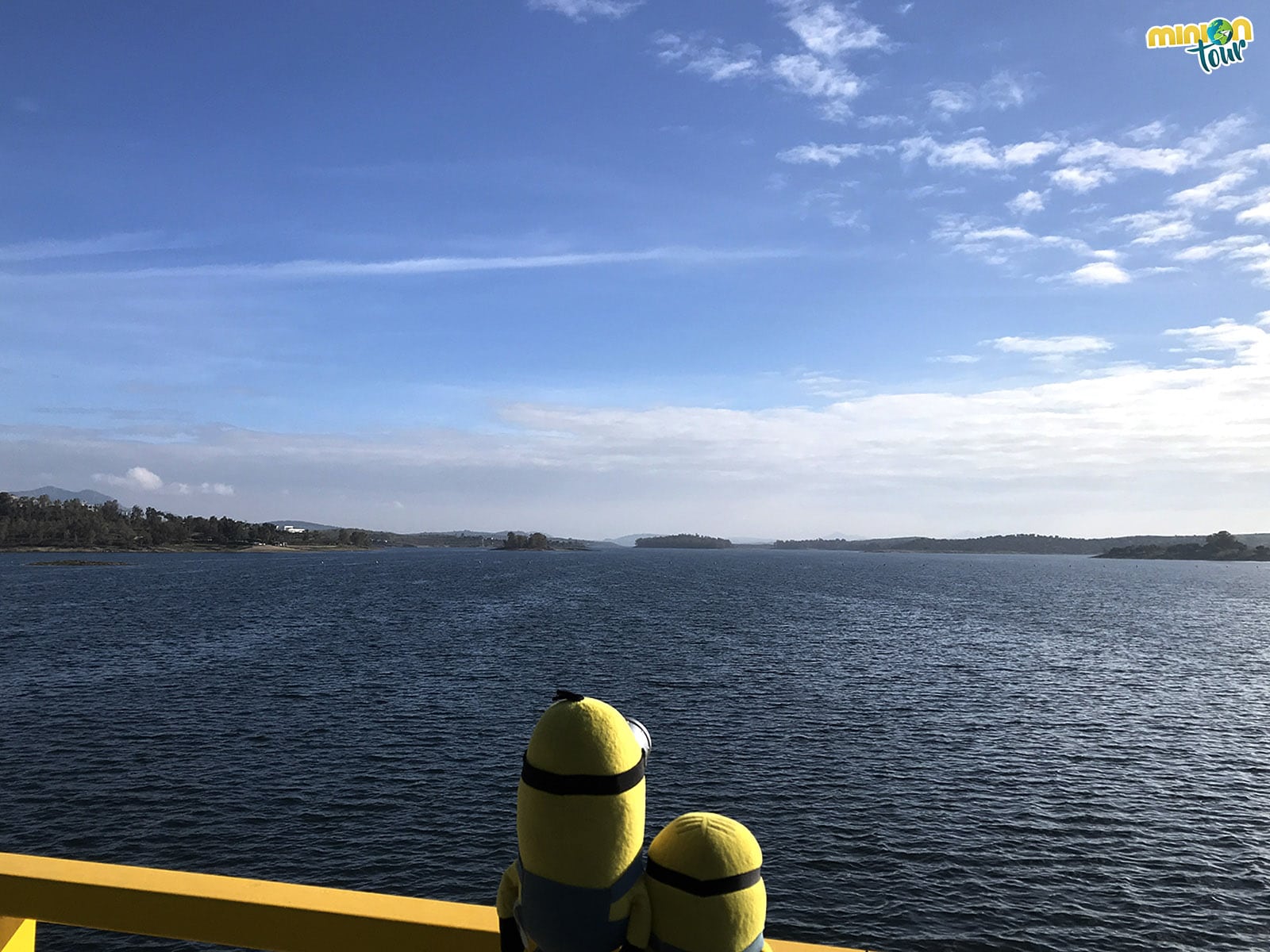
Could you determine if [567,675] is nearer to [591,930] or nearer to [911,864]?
[911,864]

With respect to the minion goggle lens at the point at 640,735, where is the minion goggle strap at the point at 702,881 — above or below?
below

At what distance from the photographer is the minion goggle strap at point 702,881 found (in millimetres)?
2223

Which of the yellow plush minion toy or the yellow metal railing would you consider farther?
the yellow metal railing

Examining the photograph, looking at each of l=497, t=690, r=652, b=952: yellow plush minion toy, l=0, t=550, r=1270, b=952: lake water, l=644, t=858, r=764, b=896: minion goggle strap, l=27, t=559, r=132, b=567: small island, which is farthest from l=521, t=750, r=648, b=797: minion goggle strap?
l=27, t=559, r=132, b=567: small island

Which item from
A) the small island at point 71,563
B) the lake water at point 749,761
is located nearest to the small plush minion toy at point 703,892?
the lake water at point 749,761

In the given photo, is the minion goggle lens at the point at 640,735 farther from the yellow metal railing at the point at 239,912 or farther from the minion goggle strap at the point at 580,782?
the yellow metal railing at the point at 239,912

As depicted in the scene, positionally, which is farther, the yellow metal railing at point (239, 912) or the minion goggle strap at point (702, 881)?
the yellow metal railing at point (239, 912)

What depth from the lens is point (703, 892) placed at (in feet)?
7.28

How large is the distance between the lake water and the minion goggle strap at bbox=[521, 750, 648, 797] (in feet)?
49.9

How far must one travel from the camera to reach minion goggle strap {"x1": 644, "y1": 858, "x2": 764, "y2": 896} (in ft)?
7.29

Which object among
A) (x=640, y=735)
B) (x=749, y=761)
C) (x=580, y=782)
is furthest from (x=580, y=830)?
(x=749, y=761)

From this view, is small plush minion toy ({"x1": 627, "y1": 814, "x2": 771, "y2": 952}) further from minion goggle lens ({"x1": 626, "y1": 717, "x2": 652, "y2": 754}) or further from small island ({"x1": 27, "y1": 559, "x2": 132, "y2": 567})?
small island ({"x1": 27, "y1": 559, "x2": 132, "y2": 567})

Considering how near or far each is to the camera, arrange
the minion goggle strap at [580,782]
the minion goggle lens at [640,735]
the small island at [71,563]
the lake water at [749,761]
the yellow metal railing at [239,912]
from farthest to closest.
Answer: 1. the small island at [71,563]
2. the lake water at [749,761]
3. the yellow metal railing at [239,912]
4. the minion goggle lens at [640,735]
5. the minion goggle strap at [580,782]

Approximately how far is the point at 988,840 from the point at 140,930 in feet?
67.0
